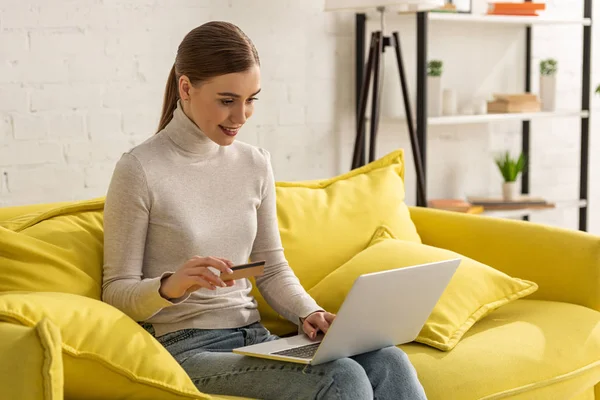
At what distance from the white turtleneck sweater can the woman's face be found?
5cm

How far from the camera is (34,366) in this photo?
4.78ft

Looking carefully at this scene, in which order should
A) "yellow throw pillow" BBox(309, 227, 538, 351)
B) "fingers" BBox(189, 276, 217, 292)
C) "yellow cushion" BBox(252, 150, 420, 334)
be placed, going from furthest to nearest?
"yellow cushion" BBox(252, 150, 420, 334), "yellow throw pillow" BBox(309, 227, 538, 351), "fingers" BBox(189, 276, 217, 292)

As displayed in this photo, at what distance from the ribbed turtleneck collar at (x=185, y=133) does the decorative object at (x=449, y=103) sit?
6.69 feet

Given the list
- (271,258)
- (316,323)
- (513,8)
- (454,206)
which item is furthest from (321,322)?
(513,8)

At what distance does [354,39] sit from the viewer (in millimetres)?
3826

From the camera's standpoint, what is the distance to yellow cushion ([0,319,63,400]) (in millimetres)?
1451

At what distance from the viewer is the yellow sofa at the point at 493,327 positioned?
1.64 m

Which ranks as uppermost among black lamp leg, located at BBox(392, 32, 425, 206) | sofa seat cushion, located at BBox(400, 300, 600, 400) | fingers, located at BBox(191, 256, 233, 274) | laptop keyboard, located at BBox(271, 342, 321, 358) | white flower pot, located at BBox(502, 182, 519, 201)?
black lamp leg, located at BBox(392, 32, 425, 206)

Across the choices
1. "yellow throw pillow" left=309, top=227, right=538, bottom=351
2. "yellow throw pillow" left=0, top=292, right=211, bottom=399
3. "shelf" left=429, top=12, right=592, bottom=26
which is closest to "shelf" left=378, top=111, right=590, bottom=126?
"shelf" left=429, top=12, right=592, bottom=26

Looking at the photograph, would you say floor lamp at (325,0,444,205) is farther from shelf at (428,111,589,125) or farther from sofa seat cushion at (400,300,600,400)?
sofa seat cushion at (400,300,600,400)

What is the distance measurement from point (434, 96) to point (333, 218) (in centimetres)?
141

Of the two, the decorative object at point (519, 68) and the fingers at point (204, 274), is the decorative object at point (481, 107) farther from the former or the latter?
the fingers at point (204, 274)

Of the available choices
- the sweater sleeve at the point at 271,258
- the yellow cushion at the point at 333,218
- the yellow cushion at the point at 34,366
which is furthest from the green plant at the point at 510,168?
the yellow cushion at the point at 34,366

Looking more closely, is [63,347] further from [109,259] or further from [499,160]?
[499,160]
